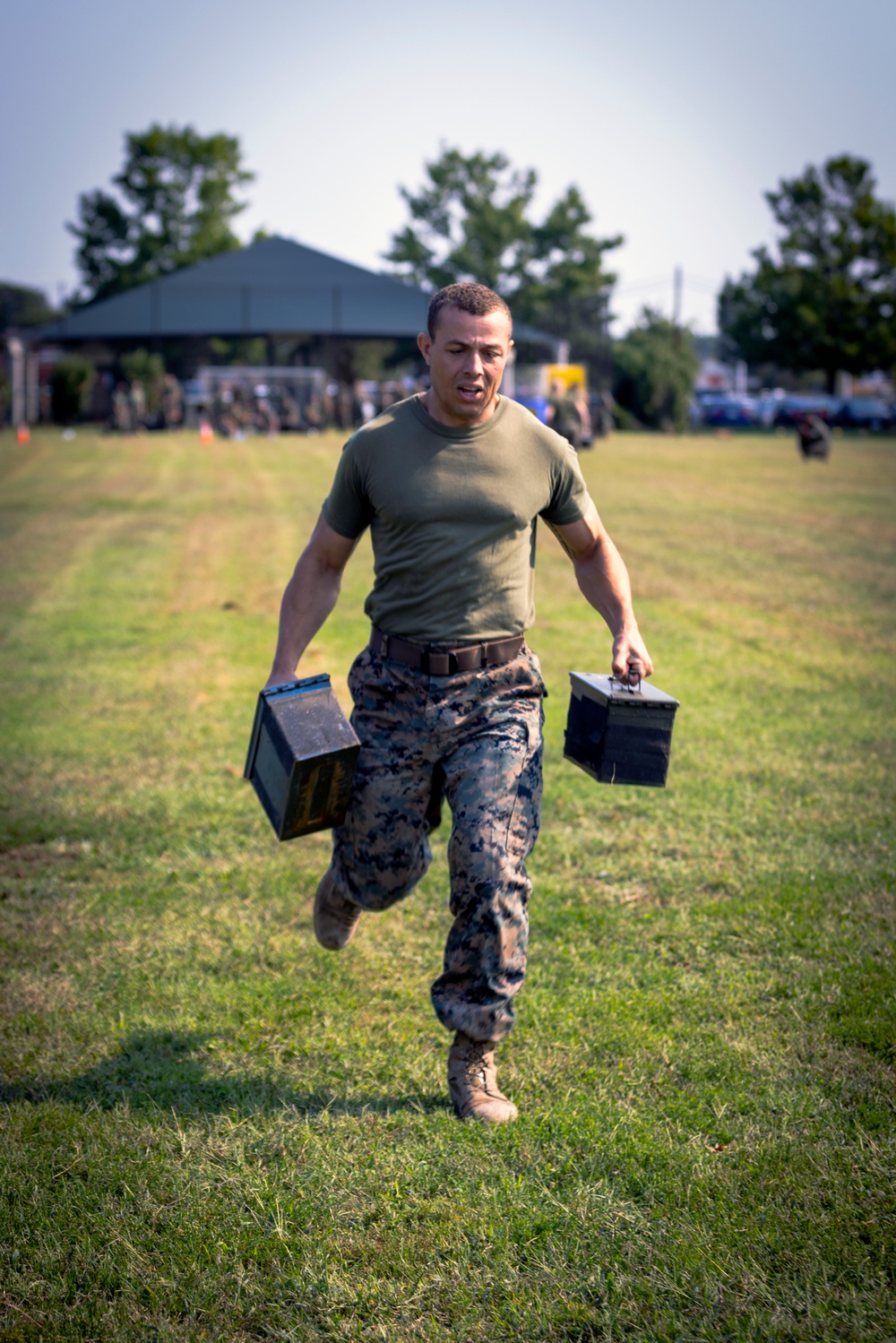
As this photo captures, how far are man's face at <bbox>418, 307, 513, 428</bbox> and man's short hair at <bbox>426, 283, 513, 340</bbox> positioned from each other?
0.05 feet

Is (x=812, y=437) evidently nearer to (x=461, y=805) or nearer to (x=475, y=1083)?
(x=461, y=805)

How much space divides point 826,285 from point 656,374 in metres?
24.0

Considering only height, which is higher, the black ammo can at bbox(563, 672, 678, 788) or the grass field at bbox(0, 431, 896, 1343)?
the black ammo can at bbox(563, 672, 678, 788)

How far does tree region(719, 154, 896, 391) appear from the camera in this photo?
7231cm

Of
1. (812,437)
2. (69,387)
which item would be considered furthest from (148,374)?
(812,437)

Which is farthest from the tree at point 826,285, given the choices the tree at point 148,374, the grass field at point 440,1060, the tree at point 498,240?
the grass field at point 440,1060

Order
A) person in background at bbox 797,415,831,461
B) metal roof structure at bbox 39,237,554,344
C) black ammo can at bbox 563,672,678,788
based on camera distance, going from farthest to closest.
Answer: metal roof structure at bbox 39,237,554,344 → person in background at bbox 797,415,831,461 → black ammo can at bbox 563,672,678,788

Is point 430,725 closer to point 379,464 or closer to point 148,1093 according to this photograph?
point 379,464

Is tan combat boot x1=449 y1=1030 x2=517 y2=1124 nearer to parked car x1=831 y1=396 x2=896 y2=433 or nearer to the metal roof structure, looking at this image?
the metal roof structure

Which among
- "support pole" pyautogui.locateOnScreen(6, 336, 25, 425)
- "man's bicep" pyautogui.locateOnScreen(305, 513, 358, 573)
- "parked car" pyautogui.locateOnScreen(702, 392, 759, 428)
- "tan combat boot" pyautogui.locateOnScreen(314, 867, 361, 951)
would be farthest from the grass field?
"parked car" pyautogui.locateOnScreen(702, 392, 759, 428)

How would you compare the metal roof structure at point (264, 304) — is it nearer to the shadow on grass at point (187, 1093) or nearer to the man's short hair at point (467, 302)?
the man's short hair at point (467, 302)

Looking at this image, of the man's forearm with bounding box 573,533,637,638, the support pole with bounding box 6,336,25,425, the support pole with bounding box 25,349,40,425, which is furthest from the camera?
the support pole with bounding box 25,349,40,425

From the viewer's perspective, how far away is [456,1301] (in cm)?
272

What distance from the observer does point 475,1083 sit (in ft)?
11.4
